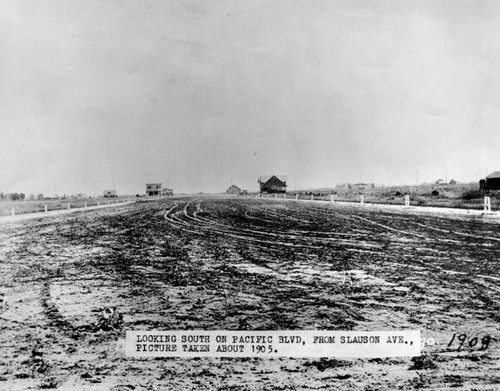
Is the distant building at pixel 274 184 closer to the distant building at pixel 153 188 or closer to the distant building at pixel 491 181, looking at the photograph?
the distant building at pixel 153 188

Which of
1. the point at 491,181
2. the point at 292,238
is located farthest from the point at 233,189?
the point at 292,238

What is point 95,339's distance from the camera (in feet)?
14.4

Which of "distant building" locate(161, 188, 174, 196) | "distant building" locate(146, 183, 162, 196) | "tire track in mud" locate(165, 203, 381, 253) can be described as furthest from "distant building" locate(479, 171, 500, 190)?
"distant building" locate(146, 183, 162, 196)

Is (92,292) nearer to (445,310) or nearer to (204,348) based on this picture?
(204,348)

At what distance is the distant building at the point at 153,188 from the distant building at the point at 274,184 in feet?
151

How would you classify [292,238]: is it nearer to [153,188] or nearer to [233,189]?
[153,188]

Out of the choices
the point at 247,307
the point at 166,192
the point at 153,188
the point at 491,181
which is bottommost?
the point at 247,307

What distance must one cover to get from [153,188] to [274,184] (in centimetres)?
5259

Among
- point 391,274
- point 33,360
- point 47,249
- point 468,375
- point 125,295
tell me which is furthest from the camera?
point 47,249

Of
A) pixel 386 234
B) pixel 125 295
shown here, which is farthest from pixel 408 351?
pixel 386 234

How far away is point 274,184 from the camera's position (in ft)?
356

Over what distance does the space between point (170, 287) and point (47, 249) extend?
702 centimetres

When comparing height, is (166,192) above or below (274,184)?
below

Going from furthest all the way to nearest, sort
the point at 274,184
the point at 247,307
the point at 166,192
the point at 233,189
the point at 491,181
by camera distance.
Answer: the point at 233,189 → the point at 166,192 → the point at 274,184 → the point at 491,181 → the point at 247,307
